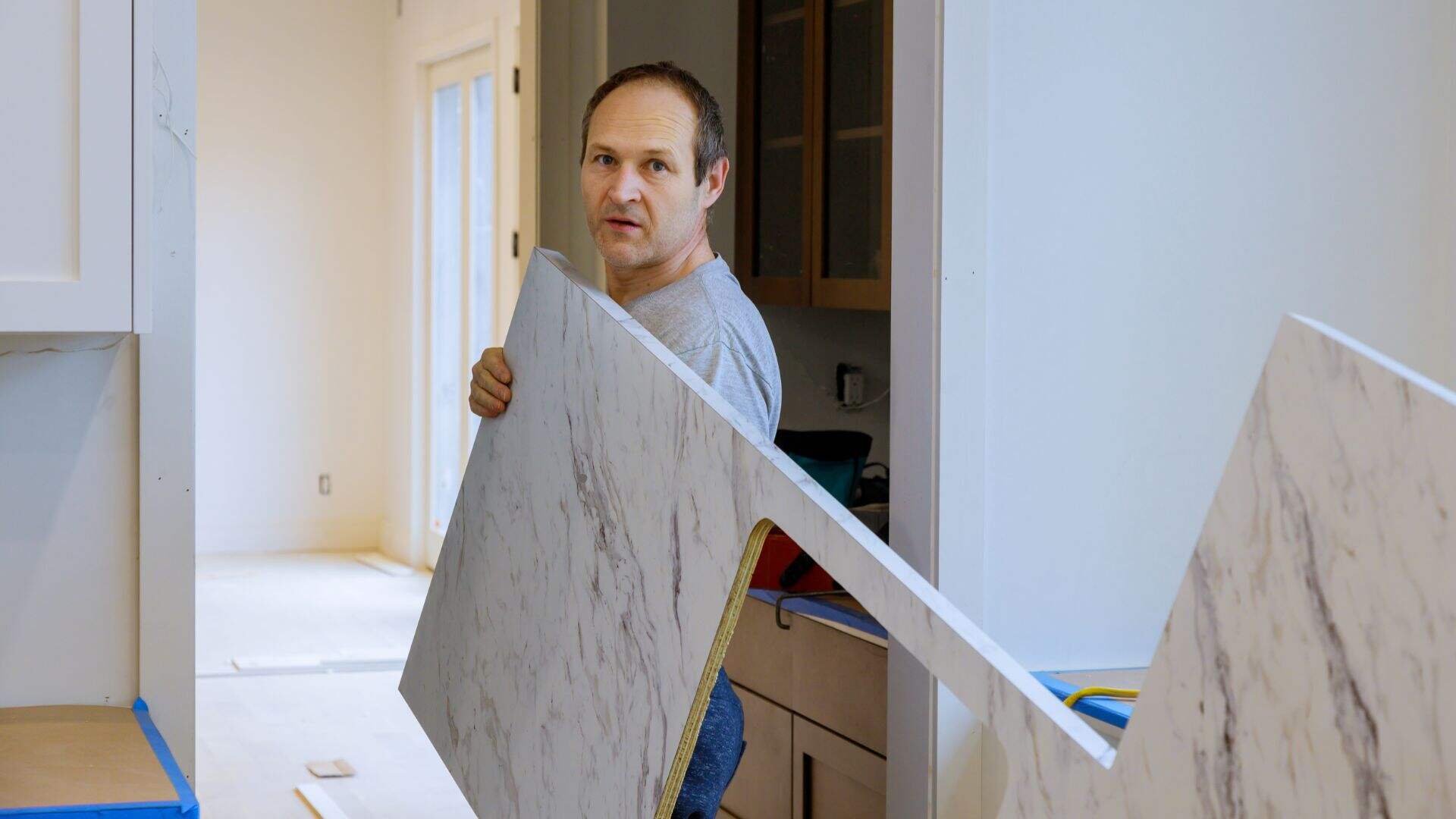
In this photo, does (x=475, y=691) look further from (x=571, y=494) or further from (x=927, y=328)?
(x=927, y=328)

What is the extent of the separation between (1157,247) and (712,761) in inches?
42.9

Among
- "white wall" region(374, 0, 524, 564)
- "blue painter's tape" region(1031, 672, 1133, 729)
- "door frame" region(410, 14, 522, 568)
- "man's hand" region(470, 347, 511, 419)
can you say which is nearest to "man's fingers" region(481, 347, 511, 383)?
"man's hand" region(470, 347, 511, 419)

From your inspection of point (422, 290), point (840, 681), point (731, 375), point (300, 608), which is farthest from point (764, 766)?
point (422, 290)

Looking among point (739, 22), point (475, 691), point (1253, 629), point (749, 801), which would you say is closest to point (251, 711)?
point (749, 801)

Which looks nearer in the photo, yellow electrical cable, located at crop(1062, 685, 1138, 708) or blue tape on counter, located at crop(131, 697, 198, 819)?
blue tape on counter, located at crop(131, 697, 198, 819)

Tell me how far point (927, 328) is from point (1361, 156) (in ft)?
→ 2.66

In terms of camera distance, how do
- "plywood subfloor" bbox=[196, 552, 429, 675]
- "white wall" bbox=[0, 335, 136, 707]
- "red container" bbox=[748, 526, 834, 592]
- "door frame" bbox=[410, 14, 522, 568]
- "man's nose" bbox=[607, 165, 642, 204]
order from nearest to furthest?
"white wall" bbox=[0, 335, 136, 707], "man's nose" bbox=[607, 165, 642, 204], "red container" bbox=[748, 526, 834, 592], "plywood subfloor" bbox=[196, 552, 429, 675], "door frame" bbox=[410, 14, 522, 568]

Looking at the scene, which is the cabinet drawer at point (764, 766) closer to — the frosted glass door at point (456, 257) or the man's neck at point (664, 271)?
the man's neck at point (664, 271)

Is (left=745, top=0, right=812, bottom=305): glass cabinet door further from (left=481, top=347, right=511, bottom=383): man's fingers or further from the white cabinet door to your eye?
the white cabinet door

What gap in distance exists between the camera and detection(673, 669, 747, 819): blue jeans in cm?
181

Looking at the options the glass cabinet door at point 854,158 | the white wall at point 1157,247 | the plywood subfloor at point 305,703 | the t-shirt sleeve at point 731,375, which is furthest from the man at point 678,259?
the plywood subfloor at point 305,703

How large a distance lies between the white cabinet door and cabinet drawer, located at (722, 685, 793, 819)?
5.48 feet

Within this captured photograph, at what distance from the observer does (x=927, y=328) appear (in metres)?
2.21

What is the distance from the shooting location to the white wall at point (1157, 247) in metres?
2.25
